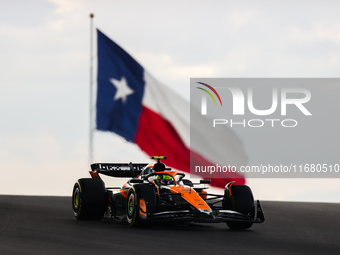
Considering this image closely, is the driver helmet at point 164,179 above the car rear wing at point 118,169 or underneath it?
underneath

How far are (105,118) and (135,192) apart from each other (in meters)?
6.53

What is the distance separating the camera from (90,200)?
50.1 feet

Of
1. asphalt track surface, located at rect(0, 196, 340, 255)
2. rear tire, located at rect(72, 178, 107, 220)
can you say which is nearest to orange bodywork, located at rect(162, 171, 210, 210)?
asphalt track surface, located at rect(0, 196, 340, 255)

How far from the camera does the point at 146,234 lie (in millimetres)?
12102

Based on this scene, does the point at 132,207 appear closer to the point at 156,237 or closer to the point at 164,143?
the point at 156,237

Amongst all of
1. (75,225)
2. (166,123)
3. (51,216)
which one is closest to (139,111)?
(166,123)

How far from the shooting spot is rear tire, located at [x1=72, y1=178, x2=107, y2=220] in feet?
50.1

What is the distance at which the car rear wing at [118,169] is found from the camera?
1691cm

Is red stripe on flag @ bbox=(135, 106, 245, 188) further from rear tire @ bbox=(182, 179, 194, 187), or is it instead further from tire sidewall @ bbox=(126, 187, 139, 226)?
tire sidewall @ bbox=(126, 187, 139, 226)

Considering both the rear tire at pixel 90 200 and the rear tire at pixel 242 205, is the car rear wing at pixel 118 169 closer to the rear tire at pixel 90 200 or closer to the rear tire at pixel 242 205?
the rear tire at pixel 90 200

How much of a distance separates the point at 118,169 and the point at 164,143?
148 inches

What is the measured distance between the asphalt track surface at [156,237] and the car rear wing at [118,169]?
1.46 metres

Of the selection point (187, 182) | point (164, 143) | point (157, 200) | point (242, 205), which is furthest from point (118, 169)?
point (242, 205)

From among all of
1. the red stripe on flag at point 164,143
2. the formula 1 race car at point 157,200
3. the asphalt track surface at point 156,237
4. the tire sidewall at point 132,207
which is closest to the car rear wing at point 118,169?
the formula 1 race car at point 157,200
